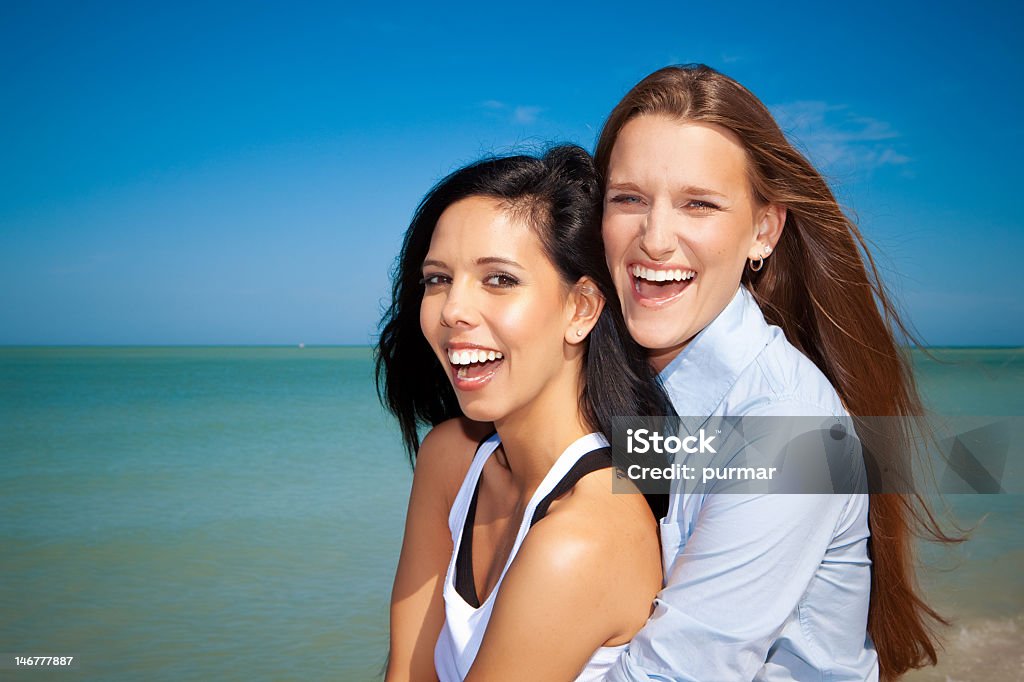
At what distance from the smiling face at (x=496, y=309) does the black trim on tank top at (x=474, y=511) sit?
30cm

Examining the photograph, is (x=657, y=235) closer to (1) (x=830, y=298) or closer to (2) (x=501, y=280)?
(2) (x=501, y=280)

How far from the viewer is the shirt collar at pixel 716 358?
2.62 metres

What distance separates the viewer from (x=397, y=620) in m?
3.14

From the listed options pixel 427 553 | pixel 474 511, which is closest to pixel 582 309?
pixel 474 511

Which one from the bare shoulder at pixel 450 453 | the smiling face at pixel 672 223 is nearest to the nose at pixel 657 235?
the smiling face at pixel 672 223

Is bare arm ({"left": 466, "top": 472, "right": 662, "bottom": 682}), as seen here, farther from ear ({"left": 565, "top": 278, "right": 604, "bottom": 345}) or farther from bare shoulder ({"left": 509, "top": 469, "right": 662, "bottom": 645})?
ear ({"left": 565, "top": 278, "right": 604, "bottom": 345})

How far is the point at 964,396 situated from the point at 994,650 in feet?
69.3

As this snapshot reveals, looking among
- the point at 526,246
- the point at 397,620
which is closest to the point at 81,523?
the point at 397,620

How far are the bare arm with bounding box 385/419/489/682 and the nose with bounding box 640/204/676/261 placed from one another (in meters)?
1.08

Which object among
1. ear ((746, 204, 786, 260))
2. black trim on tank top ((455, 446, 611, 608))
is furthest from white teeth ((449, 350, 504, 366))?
ear ((746, 204, 786, 260))

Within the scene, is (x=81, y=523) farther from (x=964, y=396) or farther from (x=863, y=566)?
(x=964, y=396)

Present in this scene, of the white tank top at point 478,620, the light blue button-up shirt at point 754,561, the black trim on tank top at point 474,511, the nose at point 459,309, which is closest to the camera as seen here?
the light blue button-up shirt at point 754,561

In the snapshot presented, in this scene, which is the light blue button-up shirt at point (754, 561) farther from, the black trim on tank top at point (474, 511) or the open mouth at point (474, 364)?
the open mouth at point (474, 364)

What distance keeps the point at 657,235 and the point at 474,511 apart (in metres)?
1.19
